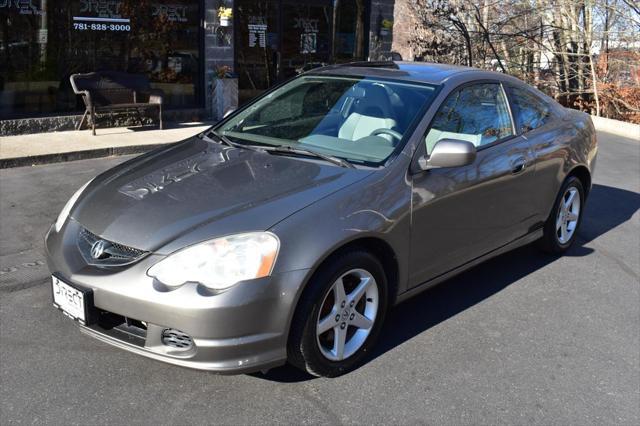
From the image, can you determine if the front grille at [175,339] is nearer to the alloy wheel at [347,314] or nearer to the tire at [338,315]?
the tire at [338,315]

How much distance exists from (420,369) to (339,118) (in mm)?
1692

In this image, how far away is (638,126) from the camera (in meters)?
13.7

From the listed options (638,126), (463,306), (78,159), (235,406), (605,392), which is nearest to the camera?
(235,406)

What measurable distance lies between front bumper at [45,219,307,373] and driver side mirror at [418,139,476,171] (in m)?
1.18

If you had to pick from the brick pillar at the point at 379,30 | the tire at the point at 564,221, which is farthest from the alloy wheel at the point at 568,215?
the brick pillar at the point at 379,30

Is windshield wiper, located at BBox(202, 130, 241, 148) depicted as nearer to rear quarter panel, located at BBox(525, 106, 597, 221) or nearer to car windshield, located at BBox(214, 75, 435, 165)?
car windshield, located at BBox(214, 75, 435, 165)

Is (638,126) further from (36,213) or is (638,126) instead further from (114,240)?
(114,240)

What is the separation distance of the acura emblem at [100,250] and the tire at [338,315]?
0.98 meters

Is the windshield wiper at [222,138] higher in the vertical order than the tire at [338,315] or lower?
higher

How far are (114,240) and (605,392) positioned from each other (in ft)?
8.72

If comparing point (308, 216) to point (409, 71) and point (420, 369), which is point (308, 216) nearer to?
point (420, 369)

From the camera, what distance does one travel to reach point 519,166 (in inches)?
183

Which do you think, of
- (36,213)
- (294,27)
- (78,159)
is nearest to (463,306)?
(36,213)

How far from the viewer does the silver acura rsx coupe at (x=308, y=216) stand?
302cm
